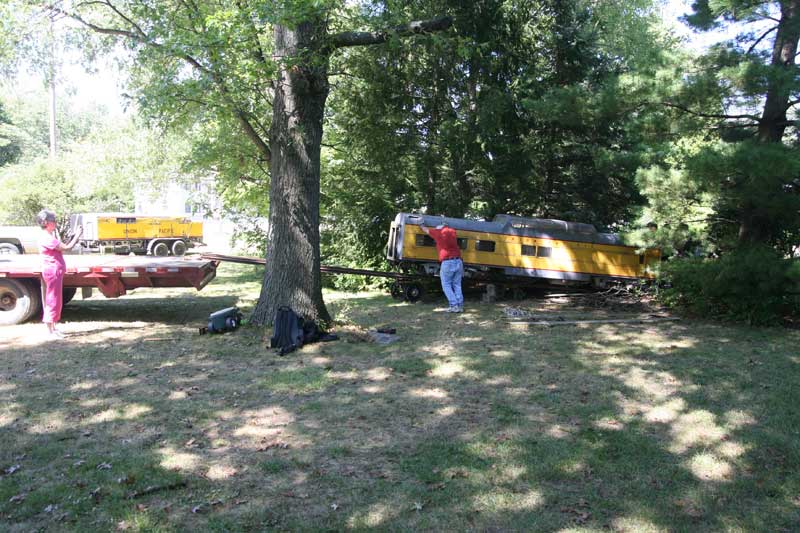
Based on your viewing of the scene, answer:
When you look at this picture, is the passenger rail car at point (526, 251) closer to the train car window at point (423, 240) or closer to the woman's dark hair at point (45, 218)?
the train car window at point (423, 240)

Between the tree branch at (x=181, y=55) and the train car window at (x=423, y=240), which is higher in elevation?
the tree branch at (x=181, y=55)

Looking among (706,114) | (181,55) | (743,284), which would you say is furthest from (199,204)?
(743,284)

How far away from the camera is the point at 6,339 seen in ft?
28.7

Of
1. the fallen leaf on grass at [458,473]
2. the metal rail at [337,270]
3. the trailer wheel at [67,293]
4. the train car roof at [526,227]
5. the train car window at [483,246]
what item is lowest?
the fallen leaf on grass at [458,473]

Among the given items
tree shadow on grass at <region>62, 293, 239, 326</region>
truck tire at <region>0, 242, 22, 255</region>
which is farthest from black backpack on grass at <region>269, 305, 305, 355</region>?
truck tire at <region>0, 242, 22, 255</region>

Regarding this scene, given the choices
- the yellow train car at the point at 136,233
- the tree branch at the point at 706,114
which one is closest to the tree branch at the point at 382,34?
the tree branch at the point at 706,114

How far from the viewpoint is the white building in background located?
62.6ft

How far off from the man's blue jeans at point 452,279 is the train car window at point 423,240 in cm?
174

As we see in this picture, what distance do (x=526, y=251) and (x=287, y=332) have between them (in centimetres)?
727

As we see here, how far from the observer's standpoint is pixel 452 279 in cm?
1216

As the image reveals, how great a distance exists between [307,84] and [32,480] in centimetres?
646

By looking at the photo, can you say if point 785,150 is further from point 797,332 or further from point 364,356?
point 364,356

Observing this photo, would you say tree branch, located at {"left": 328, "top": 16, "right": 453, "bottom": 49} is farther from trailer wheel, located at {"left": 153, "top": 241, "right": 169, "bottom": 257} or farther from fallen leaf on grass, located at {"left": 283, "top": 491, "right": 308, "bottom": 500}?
trailer wheel, located at {"left": 153, "top": 241, "right": 169, "bottom": 257}

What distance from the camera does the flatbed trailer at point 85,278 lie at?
972 centimetres
